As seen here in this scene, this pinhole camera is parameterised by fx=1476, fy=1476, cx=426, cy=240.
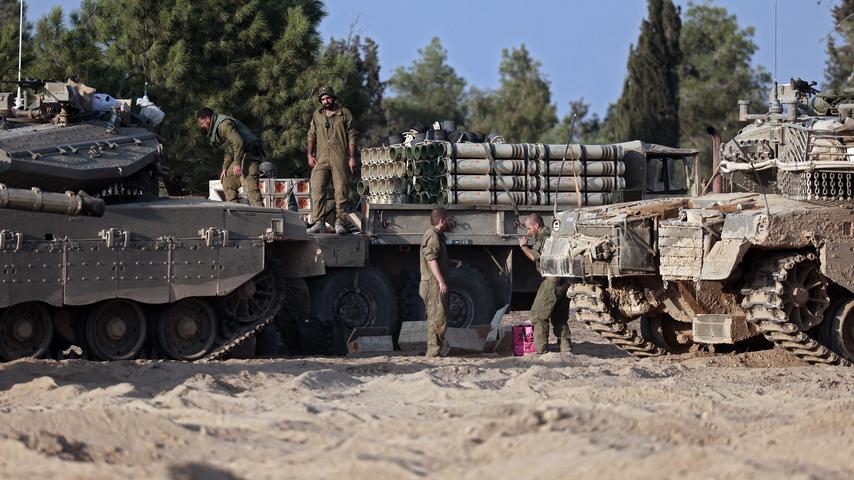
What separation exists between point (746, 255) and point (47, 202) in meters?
6.62

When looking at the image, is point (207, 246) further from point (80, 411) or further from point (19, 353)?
point (80, 411)

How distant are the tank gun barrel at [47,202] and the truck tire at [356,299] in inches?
235

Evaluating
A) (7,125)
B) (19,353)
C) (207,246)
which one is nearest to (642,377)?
(207,246)

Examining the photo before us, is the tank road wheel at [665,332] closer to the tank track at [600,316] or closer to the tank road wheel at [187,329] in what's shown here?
the tank track at [600,316]

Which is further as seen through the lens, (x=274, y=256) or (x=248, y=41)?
(x=248, y=41)

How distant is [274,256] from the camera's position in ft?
51.4

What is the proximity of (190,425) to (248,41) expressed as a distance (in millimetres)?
18058

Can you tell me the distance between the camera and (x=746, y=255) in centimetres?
1402

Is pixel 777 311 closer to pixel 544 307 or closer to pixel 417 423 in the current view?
pixel 544 307

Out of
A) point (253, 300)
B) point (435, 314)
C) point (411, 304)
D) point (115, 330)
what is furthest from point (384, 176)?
point (115, 330)

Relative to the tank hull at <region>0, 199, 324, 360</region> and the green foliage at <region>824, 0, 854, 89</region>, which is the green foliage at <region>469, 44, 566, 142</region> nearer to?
the green foliage at <region>824, 0, 854, 89</region>

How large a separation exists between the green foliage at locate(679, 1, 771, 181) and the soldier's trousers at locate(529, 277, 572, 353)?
3251 centimetres

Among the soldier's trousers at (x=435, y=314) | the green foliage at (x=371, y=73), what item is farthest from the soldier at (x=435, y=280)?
the green foliage at (x=371, y=73)

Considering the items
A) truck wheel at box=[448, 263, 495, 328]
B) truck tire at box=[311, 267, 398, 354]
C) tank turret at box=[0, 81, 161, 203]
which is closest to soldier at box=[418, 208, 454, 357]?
truck tire at box=[311, 267, 398, 354]
